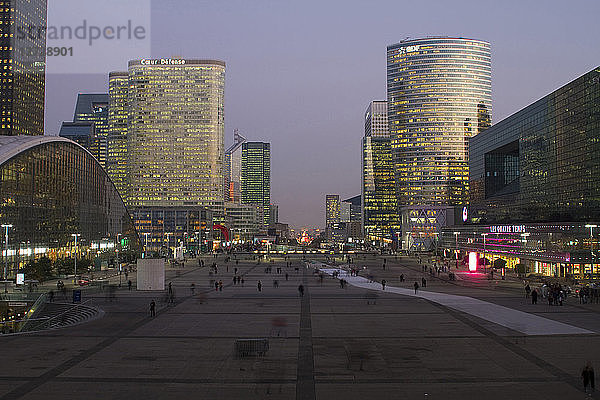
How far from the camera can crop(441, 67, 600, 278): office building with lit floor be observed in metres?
82.4

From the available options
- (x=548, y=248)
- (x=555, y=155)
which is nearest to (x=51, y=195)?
(x=548, y=248)

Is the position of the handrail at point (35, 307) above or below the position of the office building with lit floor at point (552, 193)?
below

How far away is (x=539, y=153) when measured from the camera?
125 meters

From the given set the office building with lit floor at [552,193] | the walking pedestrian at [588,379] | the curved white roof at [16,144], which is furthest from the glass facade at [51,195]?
the walking pedestrian at [588,379]

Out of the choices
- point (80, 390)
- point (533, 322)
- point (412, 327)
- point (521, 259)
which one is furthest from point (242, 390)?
point (521, 259)

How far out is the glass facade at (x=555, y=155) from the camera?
101438mm

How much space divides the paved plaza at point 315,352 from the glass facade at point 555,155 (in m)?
62.5

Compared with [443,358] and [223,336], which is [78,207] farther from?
[443,358]

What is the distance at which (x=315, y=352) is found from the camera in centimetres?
2827

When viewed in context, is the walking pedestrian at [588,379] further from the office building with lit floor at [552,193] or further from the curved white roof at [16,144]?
the curved white roof at [16,144]

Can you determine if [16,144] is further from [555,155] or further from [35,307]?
[555,155]

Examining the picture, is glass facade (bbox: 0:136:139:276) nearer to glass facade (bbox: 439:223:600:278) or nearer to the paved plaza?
the paved plaza

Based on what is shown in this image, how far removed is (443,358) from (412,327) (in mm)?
8767

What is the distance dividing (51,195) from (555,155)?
9505 cm
